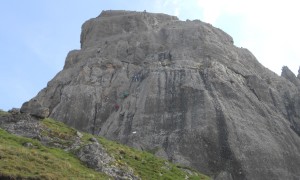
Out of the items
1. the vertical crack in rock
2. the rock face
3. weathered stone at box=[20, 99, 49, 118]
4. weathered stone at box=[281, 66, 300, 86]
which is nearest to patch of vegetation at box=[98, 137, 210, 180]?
weathered stone at box=[20, 99, 49, 118]

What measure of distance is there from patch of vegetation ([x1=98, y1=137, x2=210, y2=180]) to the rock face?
1565cm

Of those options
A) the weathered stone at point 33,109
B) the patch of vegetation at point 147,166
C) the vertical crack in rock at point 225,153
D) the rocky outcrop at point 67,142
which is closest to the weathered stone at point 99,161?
the rocky outcrop at point 67,142

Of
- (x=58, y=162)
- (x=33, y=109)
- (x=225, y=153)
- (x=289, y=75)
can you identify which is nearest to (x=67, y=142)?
(x=33, y=109)

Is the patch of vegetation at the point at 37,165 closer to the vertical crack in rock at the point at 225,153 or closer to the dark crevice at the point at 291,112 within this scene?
the vertical crack in rock at the point at 225,153

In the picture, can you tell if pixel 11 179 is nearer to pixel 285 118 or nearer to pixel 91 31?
pixel 285 118

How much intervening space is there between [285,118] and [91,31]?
51277mm

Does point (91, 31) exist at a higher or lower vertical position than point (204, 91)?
higher

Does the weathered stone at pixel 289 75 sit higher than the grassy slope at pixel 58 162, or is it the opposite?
the weathered stone at pixel 289 75

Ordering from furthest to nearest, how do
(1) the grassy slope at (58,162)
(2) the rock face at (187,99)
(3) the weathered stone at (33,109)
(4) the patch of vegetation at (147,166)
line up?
(2) the rock face at (187,99) → (3) the weathered stone at (33,109) → (4) the patch of vegetation at (147,166) → (1) the grassy slope at (58,162)

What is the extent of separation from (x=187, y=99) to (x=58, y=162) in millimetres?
44135

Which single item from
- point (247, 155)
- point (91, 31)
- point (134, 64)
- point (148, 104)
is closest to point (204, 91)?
point (148, 104)

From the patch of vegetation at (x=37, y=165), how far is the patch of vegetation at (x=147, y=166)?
5391 mm

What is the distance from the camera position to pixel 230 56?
9362 cm

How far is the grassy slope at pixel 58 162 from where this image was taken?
98.6 ft
